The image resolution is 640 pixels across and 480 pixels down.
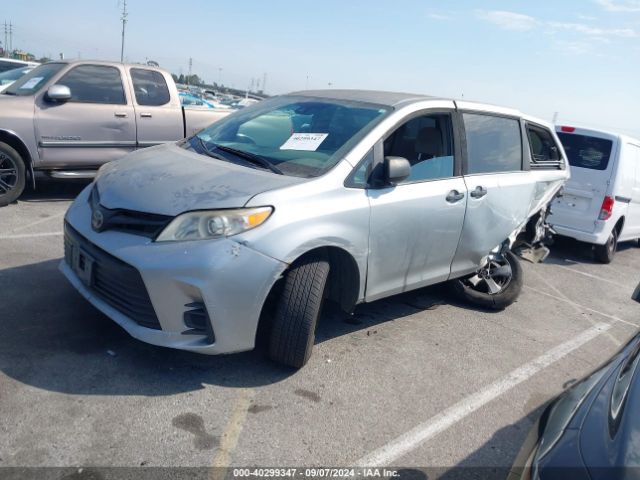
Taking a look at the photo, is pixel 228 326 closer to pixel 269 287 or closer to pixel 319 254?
pixel 269 287

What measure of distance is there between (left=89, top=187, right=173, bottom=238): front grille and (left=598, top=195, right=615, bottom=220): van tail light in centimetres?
669

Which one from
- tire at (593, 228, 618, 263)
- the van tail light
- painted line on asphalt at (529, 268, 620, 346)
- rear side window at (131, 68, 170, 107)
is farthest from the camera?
tire at (593, 228, 618, 263)

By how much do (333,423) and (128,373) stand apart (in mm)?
1274

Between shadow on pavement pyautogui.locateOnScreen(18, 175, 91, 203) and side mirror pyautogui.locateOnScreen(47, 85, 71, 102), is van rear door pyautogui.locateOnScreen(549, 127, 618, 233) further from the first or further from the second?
shadow on pavement pyautogui.locateOnScreen(18, 175, 91, 203)

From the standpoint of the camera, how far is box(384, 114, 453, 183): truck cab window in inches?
161

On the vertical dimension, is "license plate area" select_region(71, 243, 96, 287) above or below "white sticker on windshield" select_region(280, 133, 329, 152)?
below

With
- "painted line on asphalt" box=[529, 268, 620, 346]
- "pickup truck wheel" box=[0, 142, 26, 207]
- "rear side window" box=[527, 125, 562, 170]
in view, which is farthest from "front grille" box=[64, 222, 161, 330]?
"painted line on asphalt" box=[529, 268, 620, 346]

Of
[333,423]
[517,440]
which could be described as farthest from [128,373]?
[517,440]

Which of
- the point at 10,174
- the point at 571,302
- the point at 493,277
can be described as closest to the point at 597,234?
the point at 571,302

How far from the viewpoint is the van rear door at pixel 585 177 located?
7.69m

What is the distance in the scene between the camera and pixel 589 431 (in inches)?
71.3

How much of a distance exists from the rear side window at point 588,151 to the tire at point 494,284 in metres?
3.33

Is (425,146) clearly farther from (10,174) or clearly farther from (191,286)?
(10,174)

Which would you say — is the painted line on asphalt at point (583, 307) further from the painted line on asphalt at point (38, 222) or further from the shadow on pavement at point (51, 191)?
the shadow on pavement at point (51, 191)
